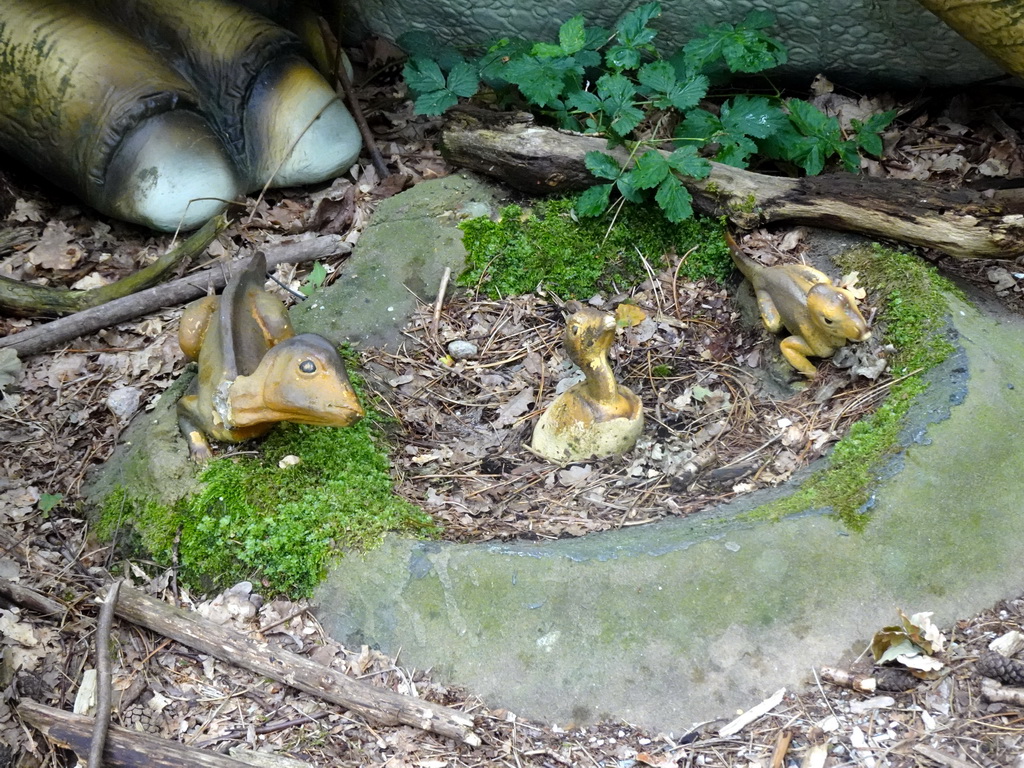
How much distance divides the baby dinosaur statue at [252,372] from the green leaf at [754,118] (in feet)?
8.69

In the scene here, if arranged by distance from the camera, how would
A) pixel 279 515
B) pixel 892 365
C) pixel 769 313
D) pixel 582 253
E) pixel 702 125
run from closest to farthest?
1. pixel 279 515
2. pixel 892 365
3. pixel 769 313
4. pixel 702 125
5. pixel 582 253

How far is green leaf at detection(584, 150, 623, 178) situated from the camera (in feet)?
16.0

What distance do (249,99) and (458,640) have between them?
4.03 m

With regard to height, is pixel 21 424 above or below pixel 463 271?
below

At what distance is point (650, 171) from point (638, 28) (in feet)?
2.99

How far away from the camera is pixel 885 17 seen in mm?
5109

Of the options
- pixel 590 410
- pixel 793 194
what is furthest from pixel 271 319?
pixel 793 194

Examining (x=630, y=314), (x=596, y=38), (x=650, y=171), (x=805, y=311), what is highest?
(x=596, y=38)

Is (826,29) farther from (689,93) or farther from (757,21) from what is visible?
(689,93)

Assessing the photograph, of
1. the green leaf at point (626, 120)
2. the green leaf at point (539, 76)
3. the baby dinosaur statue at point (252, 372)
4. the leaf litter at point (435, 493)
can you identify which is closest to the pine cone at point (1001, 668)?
the leaf litter at point (435, 493)

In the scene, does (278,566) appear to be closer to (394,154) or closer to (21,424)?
(21,424)

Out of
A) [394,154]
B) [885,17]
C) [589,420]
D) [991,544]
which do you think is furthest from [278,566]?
[885,17]

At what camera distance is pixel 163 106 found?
5461 millimetres

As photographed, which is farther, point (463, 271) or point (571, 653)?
point (463, 271)
